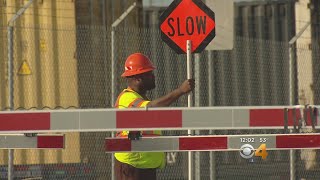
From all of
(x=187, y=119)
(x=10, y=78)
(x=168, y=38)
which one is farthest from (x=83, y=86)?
(x=187, y=119)

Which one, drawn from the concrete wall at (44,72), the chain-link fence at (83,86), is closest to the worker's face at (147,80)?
Answer: the chain-link fence at (83,86)

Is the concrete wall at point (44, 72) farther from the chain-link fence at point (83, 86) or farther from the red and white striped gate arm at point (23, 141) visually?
the red and white striped gate arm at point (23, 141)

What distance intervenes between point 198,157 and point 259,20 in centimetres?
731

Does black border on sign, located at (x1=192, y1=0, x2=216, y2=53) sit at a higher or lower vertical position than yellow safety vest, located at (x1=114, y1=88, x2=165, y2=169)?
higher

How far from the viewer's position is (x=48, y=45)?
1303 centimetres

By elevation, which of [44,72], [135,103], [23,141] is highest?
[44,72]

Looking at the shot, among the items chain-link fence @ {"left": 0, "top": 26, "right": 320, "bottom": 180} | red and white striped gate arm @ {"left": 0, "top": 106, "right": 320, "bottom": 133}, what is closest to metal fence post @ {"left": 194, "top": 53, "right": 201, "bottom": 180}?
chain-link fence @ {"left": 0, "top": 26, "right": 320, "bottom": 180}

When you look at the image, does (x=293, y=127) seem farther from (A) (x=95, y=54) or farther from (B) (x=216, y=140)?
(A) (x=95, y=54)

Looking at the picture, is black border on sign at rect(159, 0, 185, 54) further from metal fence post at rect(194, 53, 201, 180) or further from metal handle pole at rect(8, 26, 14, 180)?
metal handle pole at rect(8, 26, 14, 180)

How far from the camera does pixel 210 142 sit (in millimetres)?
6828

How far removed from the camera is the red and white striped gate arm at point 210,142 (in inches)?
261

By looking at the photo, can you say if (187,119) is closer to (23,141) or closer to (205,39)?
(23,141)

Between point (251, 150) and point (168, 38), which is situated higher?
point (168, 38)

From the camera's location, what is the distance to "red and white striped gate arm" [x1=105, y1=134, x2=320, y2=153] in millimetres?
6617
